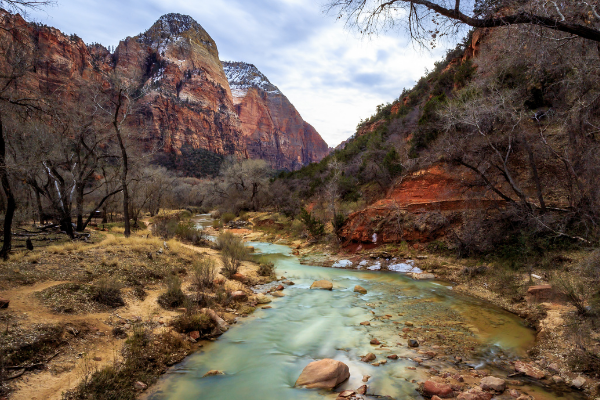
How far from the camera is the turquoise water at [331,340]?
465cm

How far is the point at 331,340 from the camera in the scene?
648cm

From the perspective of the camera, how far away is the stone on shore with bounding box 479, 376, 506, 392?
409 centimetres

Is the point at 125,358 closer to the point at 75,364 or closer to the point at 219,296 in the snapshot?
the point at 75,364

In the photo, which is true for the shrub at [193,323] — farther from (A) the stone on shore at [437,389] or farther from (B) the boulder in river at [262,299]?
(A) the stone on shore at [437,389]

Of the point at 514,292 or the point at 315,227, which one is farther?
the point at 315,227

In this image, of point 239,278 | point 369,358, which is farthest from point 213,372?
point 239,278

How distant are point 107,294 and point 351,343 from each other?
5.62 metres

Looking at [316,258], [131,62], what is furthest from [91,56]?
[316,258]

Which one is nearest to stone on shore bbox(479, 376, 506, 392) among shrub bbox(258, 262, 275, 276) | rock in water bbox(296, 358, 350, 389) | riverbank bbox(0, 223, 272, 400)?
rock in water bbox(296, 358, 350, 389)

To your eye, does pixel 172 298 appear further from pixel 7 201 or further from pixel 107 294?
pixel 7 201

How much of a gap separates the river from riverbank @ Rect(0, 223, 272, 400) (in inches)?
21.1

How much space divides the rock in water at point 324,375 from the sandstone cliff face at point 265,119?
145508mm

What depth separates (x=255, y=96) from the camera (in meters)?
167

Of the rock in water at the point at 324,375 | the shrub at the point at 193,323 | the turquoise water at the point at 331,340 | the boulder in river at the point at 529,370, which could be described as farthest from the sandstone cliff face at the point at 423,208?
the shrub at the point at 193,323
